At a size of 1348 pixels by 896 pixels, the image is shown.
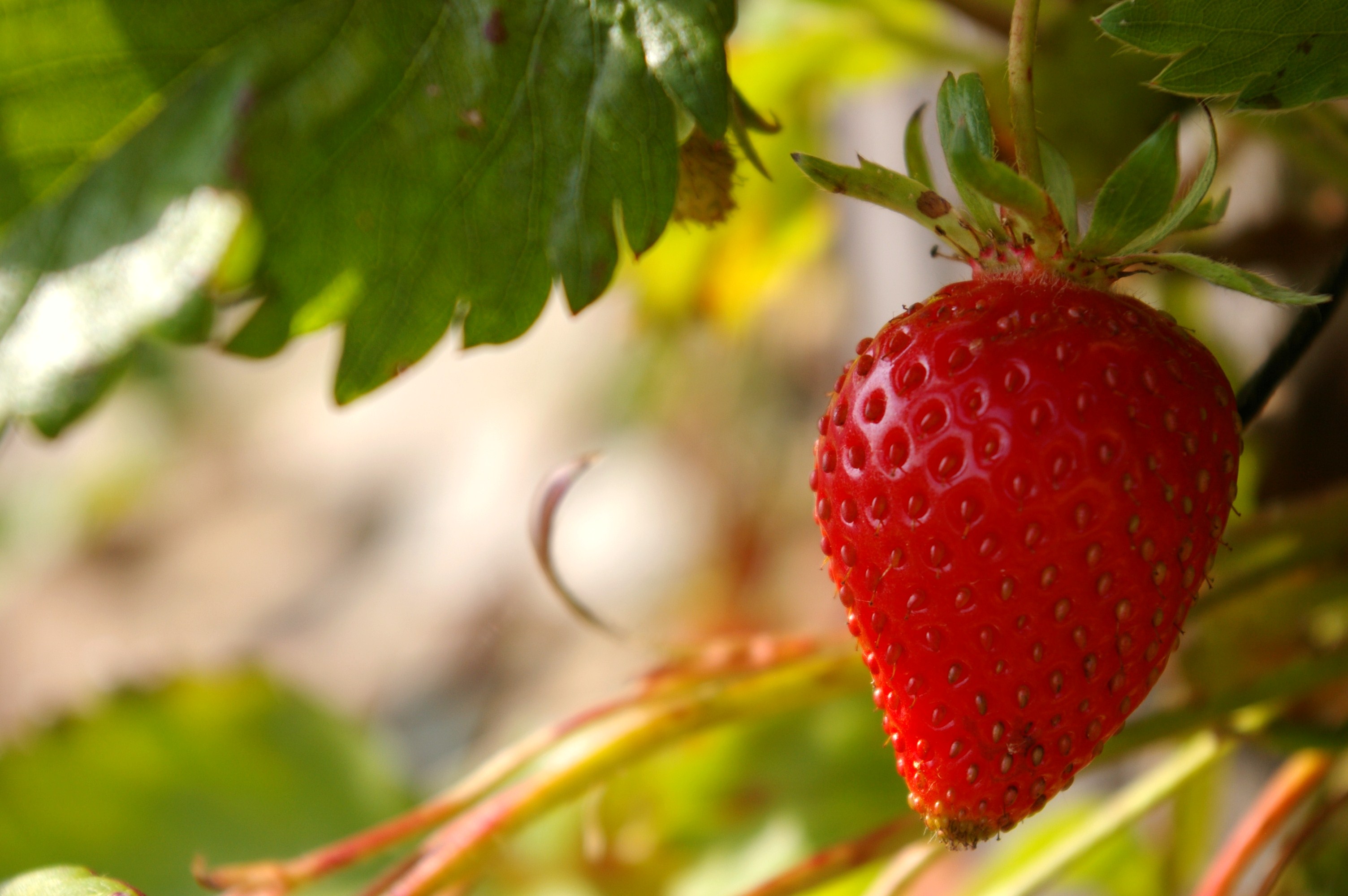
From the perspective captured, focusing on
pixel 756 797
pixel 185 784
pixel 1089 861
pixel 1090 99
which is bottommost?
pixel 1089 861

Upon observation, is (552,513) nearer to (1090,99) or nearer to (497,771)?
(497,771)

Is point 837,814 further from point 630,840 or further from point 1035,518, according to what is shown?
point 1035,518

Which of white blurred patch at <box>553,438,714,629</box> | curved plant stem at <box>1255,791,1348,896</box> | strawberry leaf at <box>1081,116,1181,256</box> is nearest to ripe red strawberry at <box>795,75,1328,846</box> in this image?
strawberry leaf at <box>1081,116,1181,256</box>

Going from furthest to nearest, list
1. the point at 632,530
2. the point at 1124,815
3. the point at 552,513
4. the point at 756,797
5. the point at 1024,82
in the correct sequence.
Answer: the point at 632,530
the point at 756,797
the point at 1124,815
the point at 552,513
the point at 1024,82

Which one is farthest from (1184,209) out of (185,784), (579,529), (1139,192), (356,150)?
(579,529)

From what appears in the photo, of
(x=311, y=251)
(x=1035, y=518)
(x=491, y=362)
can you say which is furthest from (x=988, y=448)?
(x=491, y=362)

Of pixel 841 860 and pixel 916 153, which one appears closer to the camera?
pixel 916 153

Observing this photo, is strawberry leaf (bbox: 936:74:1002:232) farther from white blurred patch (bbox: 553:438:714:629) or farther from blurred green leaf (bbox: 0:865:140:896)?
white blurred patch (bbox: 553:438:714:629)

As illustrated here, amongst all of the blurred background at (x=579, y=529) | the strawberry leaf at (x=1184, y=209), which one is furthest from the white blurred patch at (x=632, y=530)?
the strawberry leaf at (x=1184, y=209)
